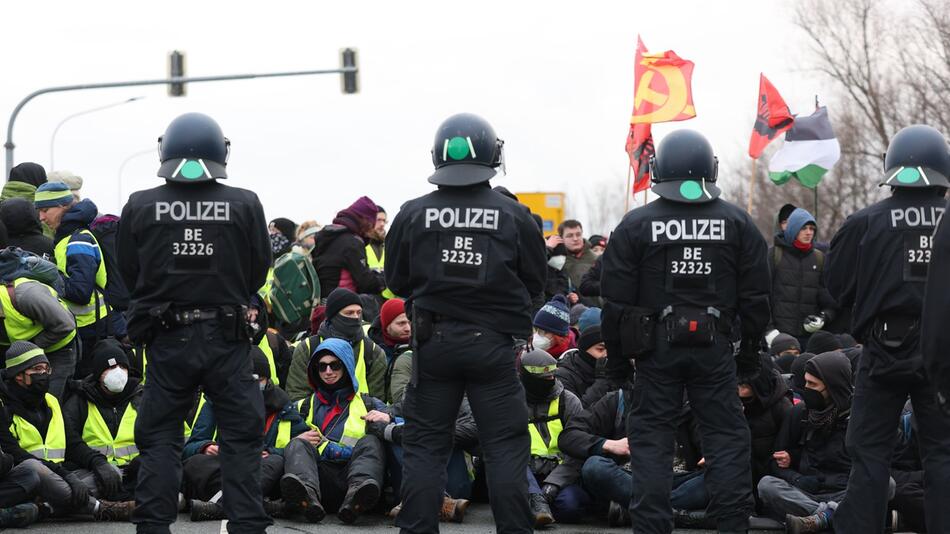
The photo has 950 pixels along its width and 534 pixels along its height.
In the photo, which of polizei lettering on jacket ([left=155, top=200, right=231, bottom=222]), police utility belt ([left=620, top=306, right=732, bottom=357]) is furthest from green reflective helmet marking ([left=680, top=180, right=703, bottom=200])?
polizei lettering on jacket ([left=155, top=200, right=231, bottom=222])

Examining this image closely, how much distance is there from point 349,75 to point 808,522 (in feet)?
59.3

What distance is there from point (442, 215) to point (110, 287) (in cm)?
404

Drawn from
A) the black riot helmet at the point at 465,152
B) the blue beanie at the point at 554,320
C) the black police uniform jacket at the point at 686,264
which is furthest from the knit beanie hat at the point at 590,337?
the black riot helmet at the point at 465,152

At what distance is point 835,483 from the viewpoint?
28.7 ft

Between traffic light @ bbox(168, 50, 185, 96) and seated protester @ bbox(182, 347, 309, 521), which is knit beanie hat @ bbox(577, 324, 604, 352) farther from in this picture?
traffic light @ bbox(168, 50, 185, 96)

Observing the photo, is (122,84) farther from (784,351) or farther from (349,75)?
(784,351)

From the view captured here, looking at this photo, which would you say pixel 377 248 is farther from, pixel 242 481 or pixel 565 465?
pixel 242 481

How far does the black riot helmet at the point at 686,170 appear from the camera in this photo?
7.23 meters

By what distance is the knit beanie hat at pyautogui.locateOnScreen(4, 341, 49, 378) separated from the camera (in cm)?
859

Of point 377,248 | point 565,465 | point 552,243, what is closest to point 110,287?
point 377,248

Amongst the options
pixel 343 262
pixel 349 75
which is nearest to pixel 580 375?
pixel 343 262

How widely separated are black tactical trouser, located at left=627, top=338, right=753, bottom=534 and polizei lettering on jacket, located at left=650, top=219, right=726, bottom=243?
0.51m

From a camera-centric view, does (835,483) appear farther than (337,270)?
No

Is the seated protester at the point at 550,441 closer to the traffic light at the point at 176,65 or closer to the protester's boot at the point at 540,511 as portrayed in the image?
the protester's boot at the point at 540,511
